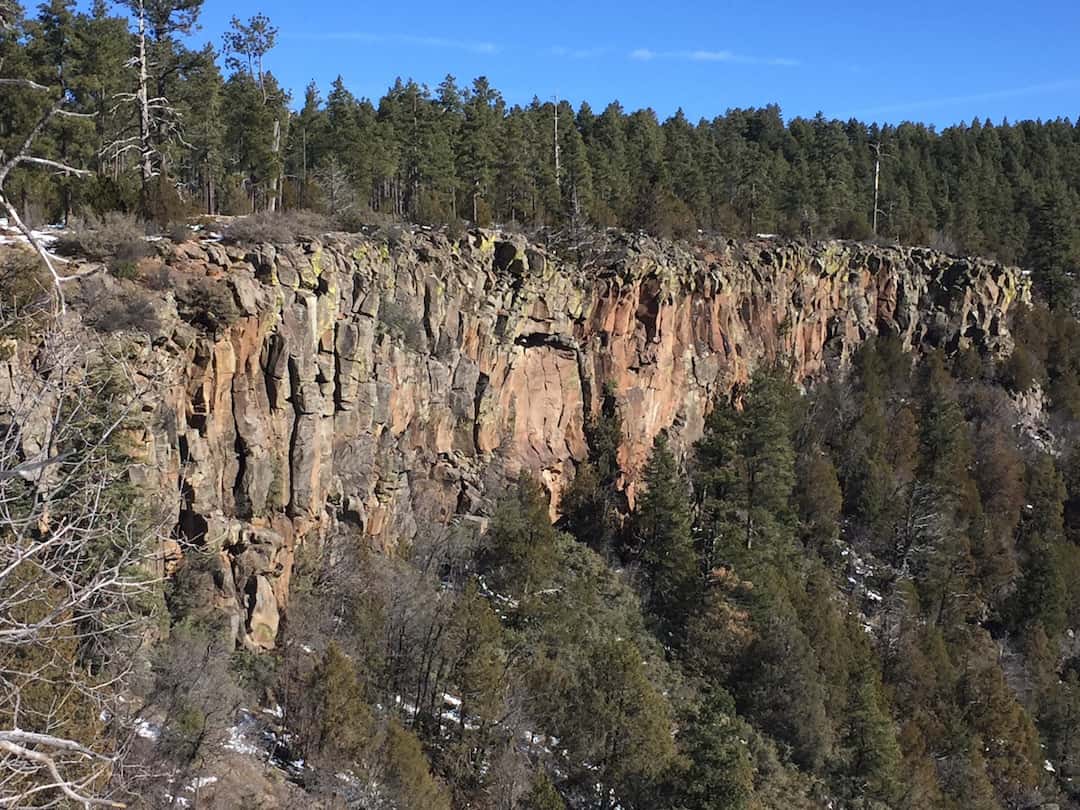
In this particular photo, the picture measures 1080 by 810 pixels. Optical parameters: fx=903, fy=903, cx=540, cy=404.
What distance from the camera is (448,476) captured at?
31031 millimetres

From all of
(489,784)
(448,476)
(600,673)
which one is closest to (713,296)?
(448,476)

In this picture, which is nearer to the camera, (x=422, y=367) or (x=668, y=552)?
(x=422, y=367)

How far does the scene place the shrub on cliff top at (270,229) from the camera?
2430cm

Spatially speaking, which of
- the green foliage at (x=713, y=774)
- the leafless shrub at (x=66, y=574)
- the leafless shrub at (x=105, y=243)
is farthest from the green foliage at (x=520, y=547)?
the leafless shrub at (x=105, y=243)

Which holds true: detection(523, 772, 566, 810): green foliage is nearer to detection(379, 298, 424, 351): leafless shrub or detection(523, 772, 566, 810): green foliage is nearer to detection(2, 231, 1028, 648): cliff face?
detection(2, 231, 1028, 648): cliff face

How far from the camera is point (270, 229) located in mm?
24938

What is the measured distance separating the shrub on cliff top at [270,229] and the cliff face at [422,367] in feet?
2.06

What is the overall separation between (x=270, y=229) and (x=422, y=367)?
7141 mm

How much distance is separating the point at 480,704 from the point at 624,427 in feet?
67.7

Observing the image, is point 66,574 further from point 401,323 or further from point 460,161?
point 460,161

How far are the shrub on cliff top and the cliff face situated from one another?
627 mm

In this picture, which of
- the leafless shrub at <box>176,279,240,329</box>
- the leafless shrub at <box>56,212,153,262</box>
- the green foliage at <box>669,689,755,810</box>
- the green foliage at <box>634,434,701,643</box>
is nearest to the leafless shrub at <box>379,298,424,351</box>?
the leafless shrub at <box>176,279,240,329</box>

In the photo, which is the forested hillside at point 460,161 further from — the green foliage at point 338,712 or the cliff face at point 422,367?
the green foliage at point 338,712

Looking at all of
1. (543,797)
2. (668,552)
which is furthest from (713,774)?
(668,552)
